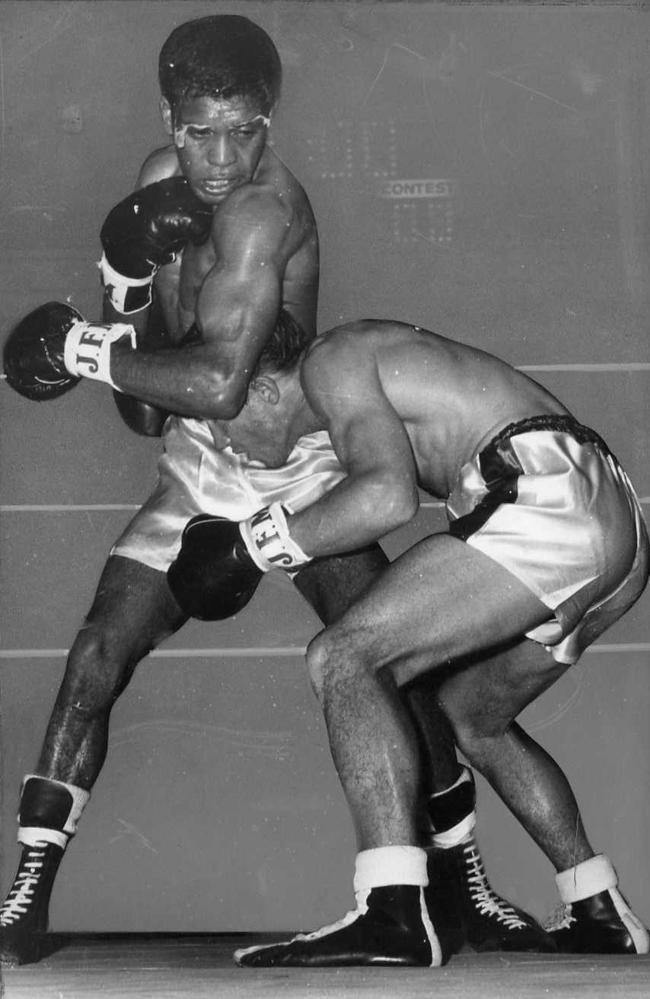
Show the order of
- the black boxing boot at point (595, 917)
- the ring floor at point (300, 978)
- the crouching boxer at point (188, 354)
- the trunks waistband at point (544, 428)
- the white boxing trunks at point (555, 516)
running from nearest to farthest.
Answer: the ring floor at point (300, 978) < the white boxing trunks at point (555, 516) < the trunks waistband at point (544, 428) < the black boxing boot at point (595, 917) < the crouching boxer at point (188, 354)

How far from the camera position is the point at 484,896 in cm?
277

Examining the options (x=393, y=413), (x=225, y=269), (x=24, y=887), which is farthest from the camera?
(x=225, y=269)

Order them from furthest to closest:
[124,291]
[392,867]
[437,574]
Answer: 1. [124,291]
2. [437,574]
3. [392,867]

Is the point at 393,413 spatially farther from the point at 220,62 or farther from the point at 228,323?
the point at 220,62

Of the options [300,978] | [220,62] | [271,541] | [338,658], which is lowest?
[300,978]

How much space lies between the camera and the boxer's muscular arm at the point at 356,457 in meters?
2.51

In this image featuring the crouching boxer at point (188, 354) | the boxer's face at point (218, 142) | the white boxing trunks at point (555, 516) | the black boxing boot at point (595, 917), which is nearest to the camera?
the white boxing trunks at point (555, 516)

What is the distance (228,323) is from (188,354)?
123 mm

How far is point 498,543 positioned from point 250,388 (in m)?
0.72

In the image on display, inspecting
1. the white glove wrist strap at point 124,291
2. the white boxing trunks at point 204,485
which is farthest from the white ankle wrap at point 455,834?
the white glove wrist strap at point 124,291

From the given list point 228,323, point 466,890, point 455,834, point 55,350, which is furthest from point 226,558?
point 466,890

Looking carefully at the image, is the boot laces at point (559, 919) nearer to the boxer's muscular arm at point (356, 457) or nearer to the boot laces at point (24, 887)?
the boxer's muscular arm at point (356, 457)

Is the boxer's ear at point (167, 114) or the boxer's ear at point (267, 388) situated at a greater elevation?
the boxer's ear at point (167, 114)

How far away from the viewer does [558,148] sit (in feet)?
9.89
